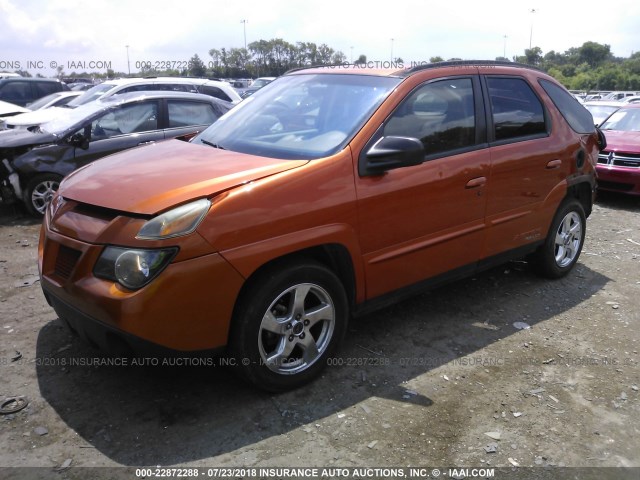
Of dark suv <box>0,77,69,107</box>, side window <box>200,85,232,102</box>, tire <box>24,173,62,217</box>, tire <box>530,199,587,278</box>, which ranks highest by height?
dark suv <box>0,77,69,107</box>

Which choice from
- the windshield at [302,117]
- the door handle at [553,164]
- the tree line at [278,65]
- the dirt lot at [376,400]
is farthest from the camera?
the tree line at [278,65]

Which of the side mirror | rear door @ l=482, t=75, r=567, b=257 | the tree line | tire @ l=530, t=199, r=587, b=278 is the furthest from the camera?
the tree line

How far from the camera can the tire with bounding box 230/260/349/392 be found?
2.93m

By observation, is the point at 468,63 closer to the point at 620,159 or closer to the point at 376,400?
the point at 376,400

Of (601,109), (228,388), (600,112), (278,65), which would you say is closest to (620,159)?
(600,112)

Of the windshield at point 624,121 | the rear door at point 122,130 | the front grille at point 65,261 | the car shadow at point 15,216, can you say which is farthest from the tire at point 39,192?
the windshield at point 624,121

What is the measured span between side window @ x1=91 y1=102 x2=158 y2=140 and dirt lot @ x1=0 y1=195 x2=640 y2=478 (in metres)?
3.25

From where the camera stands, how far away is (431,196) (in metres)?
3.68

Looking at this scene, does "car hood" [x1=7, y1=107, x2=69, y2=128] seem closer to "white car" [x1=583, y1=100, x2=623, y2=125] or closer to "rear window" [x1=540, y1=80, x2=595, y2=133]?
"rear window" [x1=540, y1=80, x2=595, y2=133]

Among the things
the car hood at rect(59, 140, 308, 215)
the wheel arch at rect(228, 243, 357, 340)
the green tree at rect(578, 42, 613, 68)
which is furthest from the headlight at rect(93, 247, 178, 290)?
the green tree at rect(578, 42, 613, 68)

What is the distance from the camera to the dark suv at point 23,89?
15.0m

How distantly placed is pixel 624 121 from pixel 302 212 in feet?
29.4

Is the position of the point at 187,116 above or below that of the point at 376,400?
above

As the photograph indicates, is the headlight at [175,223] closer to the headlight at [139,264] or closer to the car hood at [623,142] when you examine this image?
the headlight at [139,264]
